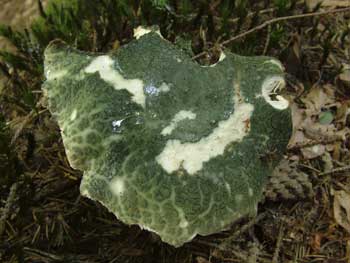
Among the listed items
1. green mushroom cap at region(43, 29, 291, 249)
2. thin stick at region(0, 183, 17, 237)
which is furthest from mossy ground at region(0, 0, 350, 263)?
green mushroom cap at region(43, 29, 291, 249)

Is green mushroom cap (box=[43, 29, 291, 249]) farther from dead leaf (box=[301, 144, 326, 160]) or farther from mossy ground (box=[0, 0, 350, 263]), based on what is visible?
dead leaf (box=[301, 144, 326, 160])

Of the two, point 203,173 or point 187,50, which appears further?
point 187,50

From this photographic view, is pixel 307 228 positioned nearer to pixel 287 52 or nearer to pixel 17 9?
pixel 287 52

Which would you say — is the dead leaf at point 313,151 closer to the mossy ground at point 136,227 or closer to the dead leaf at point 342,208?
the mossy ground at point 136,227

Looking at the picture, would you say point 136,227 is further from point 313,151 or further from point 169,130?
point 313,151

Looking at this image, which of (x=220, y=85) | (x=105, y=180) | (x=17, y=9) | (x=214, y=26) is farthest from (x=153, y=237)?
(x=17, y=9)

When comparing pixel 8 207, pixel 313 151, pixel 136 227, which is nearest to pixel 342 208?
pixel 313 151
